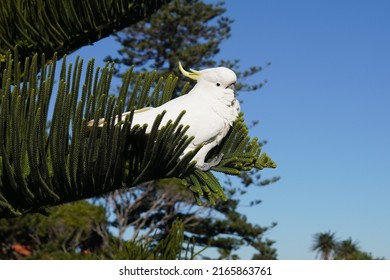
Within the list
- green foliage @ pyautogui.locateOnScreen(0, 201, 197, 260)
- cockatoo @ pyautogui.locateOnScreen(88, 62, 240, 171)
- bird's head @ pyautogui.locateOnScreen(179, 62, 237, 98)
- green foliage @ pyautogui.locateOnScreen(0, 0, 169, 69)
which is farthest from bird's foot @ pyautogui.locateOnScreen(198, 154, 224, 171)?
green foliage @ pyautogui.locateOnScreen(0, 201, 197, 260)

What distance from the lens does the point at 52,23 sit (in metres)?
4.33

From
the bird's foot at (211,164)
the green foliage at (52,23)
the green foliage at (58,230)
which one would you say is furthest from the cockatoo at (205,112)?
the green foliage at (58,230)

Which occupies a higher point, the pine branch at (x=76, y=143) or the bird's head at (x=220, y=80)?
the bird's head at (x=220, y=80)

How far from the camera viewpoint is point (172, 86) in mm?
3498

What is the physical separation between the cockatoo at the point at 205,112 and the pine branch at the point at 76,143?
0.07 metres

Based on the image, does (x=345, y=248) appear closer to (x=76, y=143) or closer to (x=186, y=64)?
(x=186, y=64)

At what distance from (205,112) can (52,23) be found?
176 centimetres

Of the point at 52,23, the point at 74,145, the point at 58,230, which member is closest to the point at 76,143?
the point at 74,145

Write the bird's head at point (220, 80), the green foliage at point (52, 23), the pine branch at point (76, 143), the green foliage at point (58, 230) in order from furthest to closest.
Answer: the green foliage at point (58, 230)
the green foliage at point (52, 23)
the bird's head at point (220, 80)
the pine branch at point (76, 143)

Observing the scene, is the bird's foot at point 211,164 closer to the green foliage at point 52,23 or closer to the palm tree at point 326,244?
the green foliage at point 52,23

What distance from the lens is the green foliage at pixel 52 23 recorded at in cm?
421

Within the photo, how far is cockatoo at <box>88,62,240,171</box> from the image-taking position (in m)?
2.95

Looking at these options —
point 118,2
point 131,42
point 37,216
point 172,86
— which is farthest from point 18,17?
point 131,42
